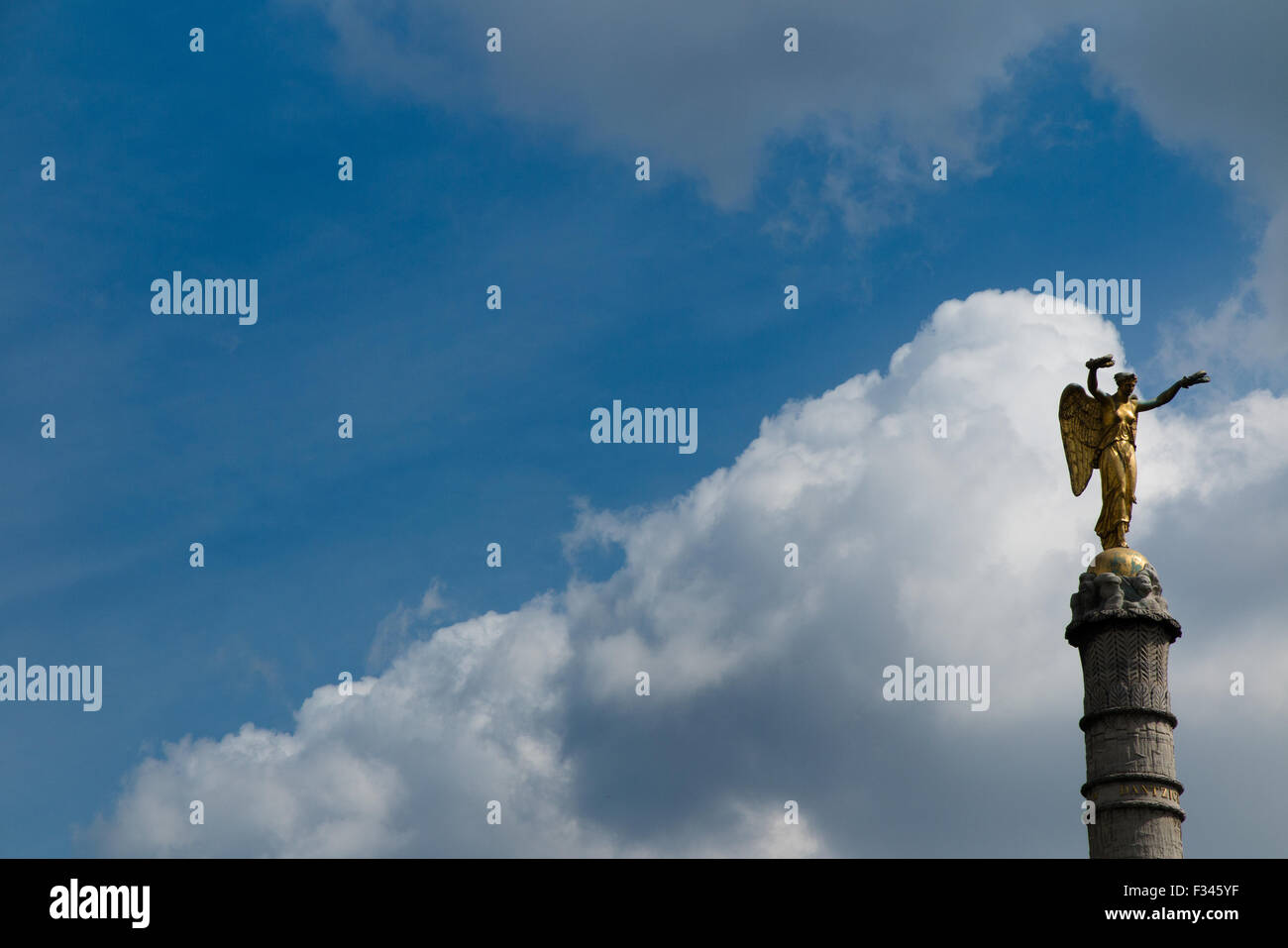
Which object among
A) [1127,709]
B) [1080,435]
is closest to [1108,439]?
[1080,435]

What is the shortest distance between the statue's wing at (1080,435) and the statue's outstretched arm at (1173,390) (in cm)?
93

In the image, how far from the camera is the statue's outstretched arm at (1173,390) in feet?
107

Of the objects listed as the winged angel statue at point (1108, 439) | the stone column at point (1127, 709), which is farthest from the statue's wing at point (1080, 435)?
the stone column at point (1127, 709)

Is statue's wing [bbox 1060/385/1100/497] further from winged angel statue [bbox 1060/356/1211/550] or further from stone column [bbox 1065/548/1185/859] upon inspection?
stone column [bbox 1065/548/1185/859]

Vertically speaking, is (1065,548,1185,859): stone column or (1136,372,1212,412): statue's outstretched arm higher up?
(1136,372,1212,412): statue's outstretched arm

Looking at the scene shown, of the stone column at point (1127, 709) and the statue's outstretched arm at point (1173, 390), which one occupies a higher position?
the statue's outstretched arm at point (1173, 390)

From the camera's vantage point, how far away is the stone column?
29500 mm

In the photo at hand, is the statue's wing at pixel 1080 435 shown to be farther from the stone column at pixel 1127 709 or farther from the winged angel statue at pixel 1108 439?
the stone column at pixel 1127 709

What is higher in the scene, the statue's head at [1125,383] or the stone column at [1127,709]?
the statue's head at [1125,383]

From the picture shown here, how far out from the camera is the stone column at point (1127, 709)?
1161 inches

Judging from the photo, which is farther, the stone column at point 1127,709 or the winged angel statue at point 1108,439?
the winged angel statue at point 1108,439

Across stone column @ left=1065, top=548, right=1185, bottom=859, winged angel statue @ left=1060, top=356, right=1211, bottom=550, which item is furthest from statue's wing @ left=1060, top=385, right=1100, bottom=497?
stone column @ left=1065, top=548, right=1185, bottom=859

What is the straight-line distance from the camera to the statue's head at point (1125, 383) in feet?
108
